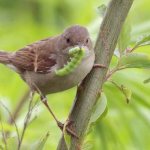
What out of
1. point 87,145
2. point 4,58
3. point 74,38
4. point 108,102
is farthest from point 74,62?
point 4,58

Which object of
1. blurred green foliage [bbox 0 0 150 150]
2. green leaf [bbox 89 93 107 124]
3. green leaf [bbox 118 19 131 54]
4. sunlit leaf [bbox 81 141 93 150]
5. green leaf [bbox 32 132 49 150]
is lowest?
blurred green foliage [bbox 0 0 150 150]

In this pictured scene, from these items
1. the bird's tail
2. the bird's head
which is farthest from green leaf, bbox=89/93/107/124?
the bird's tail

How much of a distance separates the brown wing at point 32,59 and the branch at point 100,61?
0.63 meters

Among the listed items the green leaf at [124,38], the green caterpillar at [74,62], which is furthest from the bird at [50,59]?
the green caterpillar at [74,62]

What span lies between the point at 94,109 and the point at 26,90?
93 cm

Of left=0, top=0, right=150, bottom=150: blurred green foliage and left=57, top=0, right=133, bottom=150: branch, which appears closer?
left=57, top=0, right=133, bottom=150: branch

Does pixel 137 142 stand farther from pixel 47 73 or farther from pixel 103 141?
pixel 47 73

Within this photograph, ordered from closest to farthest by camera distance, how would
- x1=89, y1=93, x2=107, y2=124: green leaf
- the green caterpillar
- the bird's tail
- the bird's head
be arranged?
the green caterpillar < x1=89, y1=93, x2=107, y2=124: green leaf < the bird's head < the bird's tail

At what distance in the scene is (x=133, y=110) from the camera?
6.95ft

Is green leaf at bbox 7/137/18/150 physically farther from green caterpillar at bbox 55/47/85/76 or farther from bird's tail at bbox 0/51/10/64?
bird's tail at bbox 0/51/10/64

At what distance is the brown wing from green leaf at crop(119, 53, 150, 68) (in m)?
0.65

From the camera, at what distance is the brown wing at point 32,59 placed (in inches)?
88.8

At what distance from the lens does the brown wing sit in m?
2.26

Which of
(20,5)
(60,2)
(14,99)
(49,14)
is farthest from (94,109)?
(20,5)
